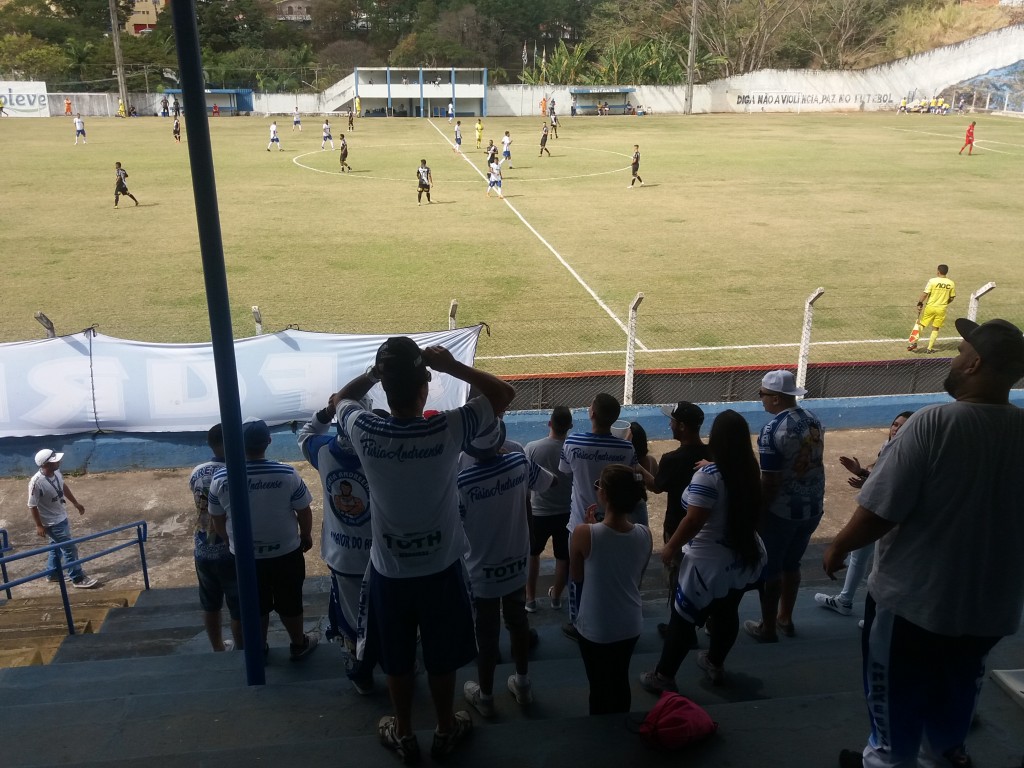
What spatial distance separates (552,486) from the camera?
5.85 metres

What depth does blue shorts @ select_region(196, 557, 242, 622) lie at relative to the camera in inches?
209

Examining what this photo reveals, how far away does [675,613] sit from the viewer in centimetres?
437

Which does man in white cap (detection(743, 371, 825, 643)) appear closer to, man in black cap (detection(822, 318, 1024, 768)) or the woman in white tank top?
the woman in white tank top

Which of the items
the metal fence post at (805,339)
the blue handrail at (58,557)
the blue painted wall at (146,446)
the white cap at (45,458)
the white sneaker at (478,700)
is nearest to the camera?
the white sneaker at (478,700)

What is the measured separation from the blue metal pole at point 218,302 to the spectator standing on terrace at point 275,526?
0.95m

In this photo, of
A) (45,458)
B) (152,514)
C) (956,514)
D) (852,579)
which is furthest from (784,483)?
(152,514)

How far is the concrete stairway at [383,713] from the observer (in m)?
3.23

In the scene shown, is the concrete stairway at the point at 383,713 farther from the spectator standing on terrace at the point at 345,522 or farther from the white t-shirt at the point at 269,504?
the white t-shirt at the point at 269,504

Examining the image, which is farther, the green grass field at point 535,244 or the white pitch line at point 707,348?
the green grass field at point 535,244

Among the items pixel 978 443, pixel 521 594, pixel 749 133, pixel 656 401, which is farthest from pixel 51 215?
pixel 749 133

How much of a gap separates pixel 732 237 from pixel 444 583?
20.4 meters

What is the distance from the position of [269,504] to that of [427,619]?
181 cm

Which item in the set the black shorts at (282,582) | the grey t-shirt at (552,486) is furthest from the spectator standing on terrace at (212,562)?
the grey t-shirt at (552,486)

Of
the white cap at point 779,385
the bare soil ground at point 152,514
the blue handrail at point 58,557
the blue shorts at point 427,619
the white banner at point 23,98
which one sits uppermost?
the white banner at point 23,98
